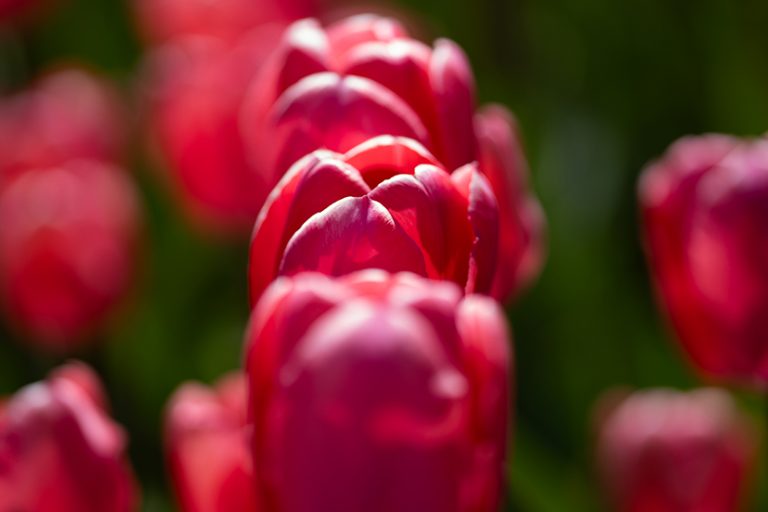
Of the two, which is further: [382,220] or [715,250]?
[715,250]

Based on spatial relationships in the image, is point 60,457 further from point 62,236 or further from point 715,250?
point 62,236

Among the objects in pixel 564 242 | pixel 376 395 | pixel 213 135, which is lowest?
pixel 564 242

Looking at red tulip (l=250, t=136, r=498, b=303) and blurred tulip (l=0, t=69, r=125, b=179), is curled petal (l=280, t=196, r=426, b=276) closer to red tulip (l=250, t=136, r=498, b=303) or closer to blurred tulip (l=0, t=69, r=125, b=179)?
red tulip (l=250, t=136, r=498, b=303)

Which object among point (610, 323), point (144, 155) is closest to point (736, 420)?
point (610, 323)

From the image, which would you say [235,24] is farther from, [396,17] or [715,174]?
[715,174]

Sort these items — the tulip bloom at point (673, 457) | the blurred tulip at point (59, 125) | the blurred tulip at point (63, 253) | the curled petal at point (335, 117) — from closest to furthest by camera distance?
the curled petal at point (335, 117)
the tulip bloom at point (673, 457)
the blurred tulip at point (63, 253)
the blurred tulip at point (59, 125)

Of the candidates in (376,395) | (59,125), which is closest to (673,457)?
(376,395)

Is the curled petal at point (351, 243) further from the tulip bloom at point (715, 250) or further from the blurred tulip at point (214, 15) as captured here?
the blurred tulip at point (214, 15)

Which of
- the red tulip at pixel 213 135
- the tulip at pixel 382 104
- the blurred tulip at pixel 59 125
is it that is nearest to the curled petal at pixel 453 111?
the tulip at pixel 382 104
